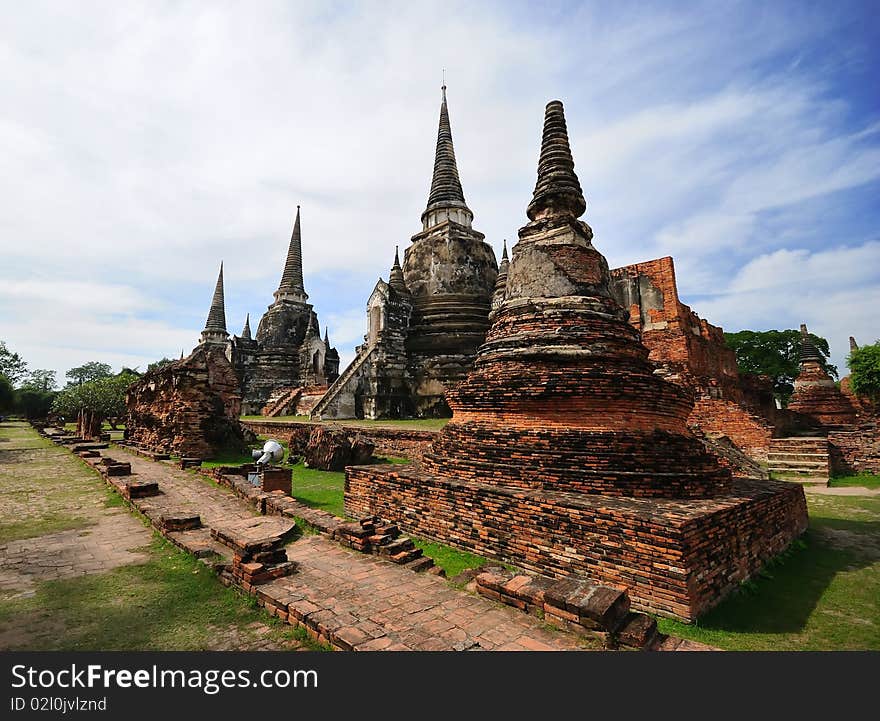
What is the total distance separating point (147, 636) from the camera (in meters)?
3.15

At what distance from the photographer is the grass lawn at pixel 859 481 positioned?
35.7ft

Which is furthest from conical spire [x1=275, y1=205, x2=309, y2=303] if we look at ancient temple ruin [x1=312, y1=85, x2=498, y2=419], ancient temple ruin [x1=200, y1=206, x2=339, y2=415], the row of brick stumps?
the row of brick stumps

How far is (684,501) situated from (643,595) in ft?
4.32

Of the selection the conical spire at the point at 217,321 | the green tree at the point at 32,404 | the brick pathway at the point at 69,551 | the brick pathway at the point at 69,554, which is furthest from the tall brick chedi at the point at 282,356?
the green tree at the point at 32,404

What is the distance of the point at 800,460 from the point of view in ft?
38.8

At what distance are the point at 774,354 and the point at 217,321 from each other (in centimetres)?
4409

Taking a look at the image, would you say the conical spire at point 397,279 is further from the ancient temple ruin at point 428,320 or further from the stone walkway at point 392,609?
the stone walkway at point 392,609

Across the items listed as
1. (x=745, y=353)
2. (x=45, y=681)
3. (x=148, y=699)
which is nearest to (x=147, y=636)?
(x=45, y=681)

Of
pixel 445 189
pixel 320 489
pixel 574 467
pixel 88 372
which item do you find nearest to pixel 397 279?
pixel 445 189

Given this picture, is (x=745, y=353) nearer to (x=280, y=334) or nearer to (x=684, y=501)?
(x=280, y=334)

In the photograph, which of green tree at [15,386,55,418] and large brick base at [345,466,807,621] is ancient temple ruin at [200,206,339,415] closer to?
large brick base at [345,466,807,621]

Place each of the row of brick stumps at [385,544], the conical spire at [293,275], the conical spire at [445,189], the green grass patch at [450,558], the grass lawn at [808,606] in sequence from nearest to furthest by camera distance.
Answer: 1. the grass lawn at [808,606]
2. the row of brick stumps at [385,544]
3. the green grass patch at [450,558]
4. the conical spire at [445,189]
5. the conical spire at [293,275]

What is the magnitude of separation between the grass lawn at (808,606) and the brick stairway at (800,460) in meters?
6.13

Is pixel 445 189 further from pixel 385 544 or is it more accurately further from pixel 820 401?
pixel 385 544
